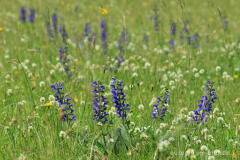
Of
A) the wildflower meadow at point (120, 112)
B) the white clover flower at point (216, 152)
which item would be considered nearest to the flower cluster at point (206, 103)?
the wildflower meadow at point (120, 112)

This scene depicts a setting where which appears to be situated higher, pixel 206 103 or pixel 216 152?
pixel 206 103

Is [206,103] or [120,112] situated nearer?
[120,112]


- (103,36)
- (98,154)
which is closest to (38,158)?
(98,154)

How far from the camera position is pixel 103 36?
566 centimetres

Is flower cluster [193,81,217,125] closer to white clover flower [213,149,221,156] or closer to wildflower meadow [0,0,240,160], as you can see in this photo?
wildflower meadow [0,0,240,160]

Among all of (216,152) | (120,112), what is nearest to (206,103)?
(216,152)

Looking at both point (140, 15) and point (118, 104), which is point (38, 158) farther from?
point (140, 15)

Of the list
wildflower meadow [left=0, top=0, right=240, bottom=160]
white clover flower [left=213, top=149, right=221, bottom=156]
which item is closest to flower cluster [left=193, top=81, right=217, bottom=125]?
wildflower meadow [left=0, top=0, right=240, bottom=160]

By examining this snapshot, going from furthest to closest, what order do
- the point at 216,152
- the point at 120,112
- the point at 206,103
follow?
the point at 206,103 → the point at 120,112 → the point at 216,152

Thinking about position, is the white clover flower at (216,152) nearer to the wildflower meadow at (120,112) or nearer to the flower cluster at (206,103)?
the wildflower meadow at (120,112)

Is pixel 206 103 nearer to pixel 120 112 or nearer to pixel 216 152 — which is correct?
pixel 216 152

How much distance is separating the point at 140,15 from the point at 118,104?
6.41 metres

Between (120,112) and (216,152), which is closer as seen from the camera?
(216,152)

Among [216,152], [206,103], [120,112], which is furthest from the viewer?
Result: [206,103]
